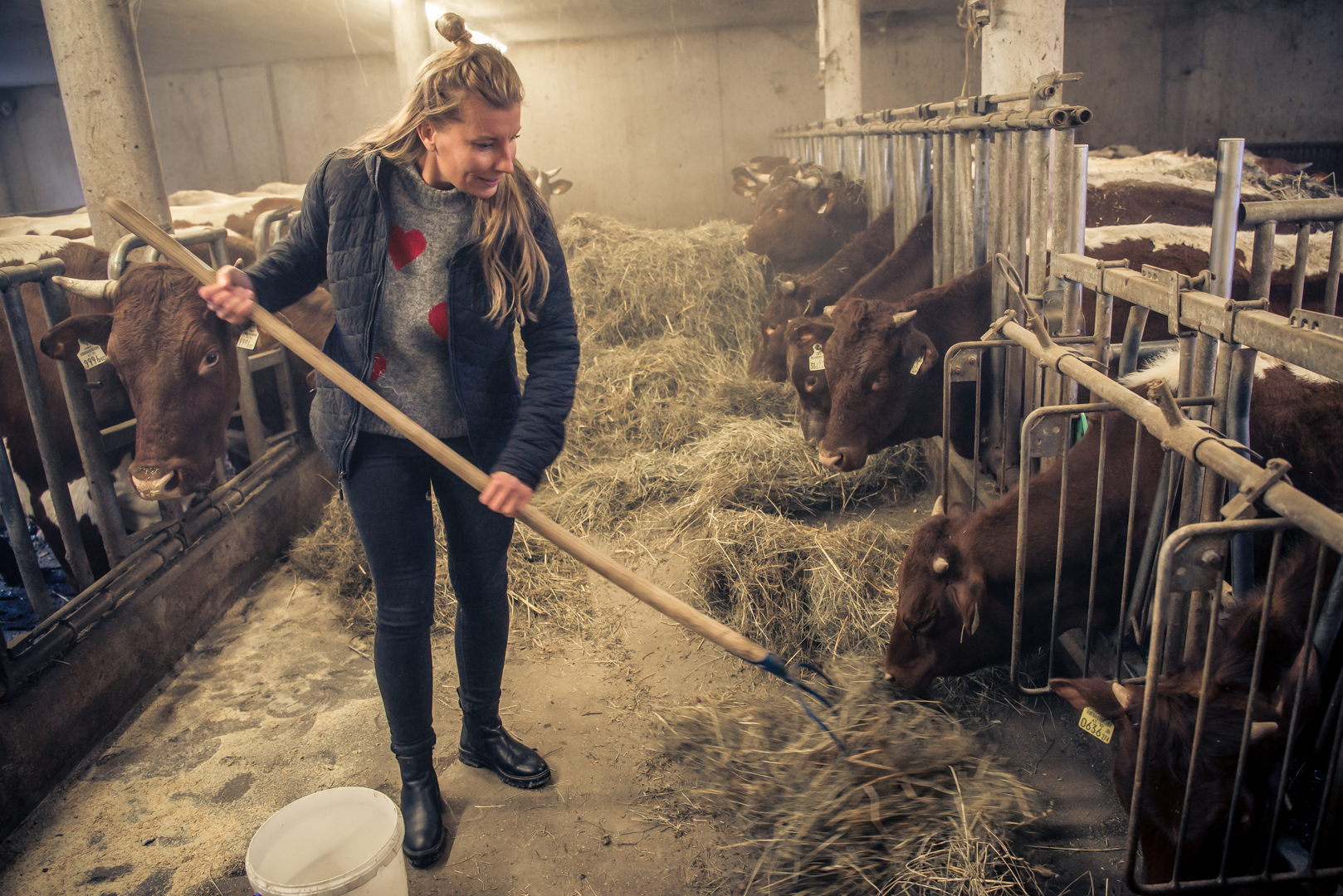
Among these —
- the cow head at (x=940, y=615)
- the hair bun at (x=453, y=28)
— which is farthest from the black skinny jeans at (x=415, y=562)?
→ the cow head at (x=940, y=615)

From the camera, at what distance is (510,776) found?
2.67 m

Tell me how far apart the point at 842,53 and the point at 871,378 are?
6200 mm

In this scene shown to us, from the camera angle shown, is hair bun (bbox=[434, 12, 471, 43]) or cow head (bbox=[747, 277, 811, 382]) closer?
hair bun (bbox=[434, 12, 471, 43])

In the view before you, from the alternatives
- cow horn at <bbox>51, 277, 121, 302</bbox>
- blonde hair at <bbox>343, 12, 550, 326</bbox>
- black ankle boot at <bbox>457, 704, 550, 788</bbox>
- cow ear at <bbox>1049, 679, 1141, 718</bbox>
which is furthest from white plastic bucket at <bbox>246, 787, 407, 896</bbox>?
cow horn at <bbox>51, 277, 121, 302</bbox>

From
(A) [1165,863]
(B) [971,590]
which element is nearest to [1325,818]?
(A) [1165,863]

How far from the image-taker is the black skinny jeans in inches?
87.4

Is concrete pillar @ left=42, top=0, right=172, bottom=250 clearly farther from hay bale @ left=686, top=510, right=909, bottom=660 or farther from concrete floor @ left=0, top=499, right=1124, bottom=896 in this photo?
hay bale @ left=686, top=510, right=909, bottom=660

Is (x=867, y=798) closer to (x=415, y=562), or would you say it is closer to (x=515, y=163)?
(x=415, y=562)

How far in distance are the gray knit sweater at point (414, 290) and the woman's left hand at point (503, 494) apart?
322 millimetres

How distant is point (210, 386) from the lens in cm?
368

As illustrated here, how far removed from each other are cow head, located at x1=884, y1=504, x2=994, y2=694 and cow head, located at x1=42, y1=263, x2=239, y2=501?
9.26 feet

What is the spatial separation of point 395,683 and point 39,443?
193 centimetres

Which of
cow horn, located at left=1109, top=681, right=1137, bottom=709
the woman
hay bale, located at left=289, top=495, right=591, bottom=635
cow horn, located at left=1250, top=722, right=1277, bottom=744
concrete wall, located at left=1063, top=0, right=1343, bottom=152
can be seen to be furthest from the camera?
concrete wall, located at left=1063, top=0, right=1343, bottom=152

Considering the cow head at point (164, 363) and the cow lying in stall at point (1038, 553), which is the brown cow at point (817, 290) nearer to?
the cow lying in stall at point (1038, 553)
